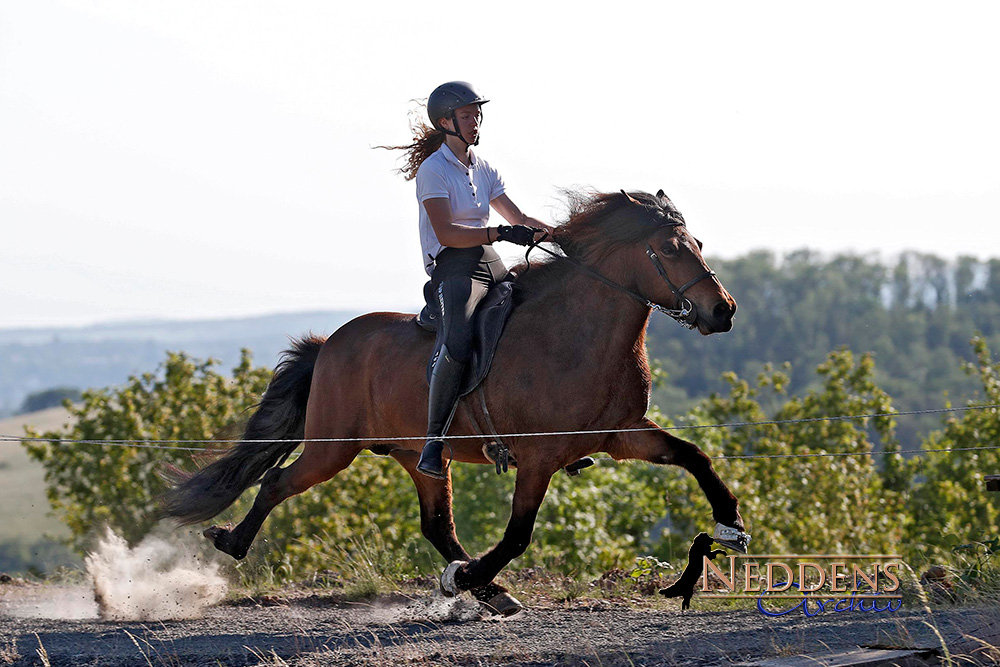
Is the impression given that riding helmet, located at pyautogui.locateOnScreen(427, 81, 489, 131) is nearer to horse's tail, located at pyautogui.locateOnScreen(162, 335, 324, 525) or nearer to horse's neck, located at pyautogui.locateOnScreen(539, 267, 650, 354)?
horse's neck, located at pyautogui.locateOnScreen(539, 267, 650, 354)

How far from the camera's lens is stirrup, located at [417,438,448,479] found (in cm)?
690

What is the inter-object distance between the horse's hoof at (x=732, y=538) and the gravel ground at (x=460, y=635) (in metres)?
0.47

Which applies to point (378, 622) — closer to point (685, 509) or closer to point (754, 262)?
point (685, 509)

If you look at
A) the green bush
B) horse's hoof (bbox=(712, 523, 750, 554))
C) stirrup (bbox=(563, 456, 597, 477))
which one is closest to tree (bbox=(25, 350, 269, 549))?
the green bush

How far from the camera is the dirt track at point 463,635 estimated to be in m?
5.80

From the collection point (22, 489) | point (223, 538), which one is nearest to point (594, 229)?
point (223, 538)

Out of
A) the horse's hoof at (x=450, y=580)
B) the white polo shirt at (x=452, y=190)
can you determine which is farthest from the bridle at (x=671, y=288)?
the horse's hoof at (x=450, y=580)

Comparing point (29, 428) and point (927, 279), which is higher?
point (927, 279)

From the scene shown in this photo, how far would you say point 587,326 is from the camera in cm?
672

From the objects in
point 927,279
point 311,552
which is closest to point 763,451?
point 311,552

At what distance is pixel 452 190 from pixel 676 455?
2112 mm

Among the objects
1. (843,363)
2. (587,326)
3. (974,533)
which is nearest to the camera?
(587,326)

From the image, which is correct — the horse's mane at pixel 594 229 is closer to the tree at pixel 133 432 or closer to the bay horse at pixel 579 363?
the bay horse at pixel 579 363

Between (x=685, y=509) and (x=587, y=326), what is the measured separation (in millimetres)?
14328
